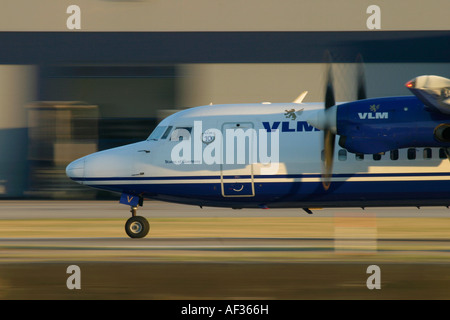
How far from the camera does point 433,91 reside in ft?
48.4

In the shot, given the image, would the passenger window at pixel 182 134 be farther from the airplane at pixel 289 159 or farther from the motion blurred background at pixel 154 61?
the motion blurred background at pixel 154 61

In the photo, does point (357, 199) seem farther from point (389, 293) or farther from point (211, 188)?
point (389, 293)

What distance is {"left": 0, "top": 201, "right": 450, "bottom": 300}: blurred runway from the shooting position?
11164 millimetres

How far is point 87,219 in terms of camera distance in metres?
24.1

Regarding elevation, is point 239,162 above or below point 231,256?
above

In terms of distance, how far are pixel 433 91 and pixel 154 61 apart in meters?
20.4

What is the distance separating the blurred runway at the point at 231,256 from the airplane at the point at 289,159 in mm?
1067

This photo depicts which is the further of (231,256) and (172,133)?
(172,133)

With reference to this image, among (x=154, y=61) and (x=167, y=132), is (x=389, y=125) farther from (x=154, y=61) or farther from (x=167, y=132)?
(x=154, y=61)

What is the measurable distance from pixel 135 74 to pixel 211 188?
55.4 ft

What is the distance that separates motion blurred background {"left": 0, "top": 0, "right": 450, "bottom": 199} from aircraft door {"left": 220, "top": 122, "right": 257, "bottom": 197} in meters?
15.3
